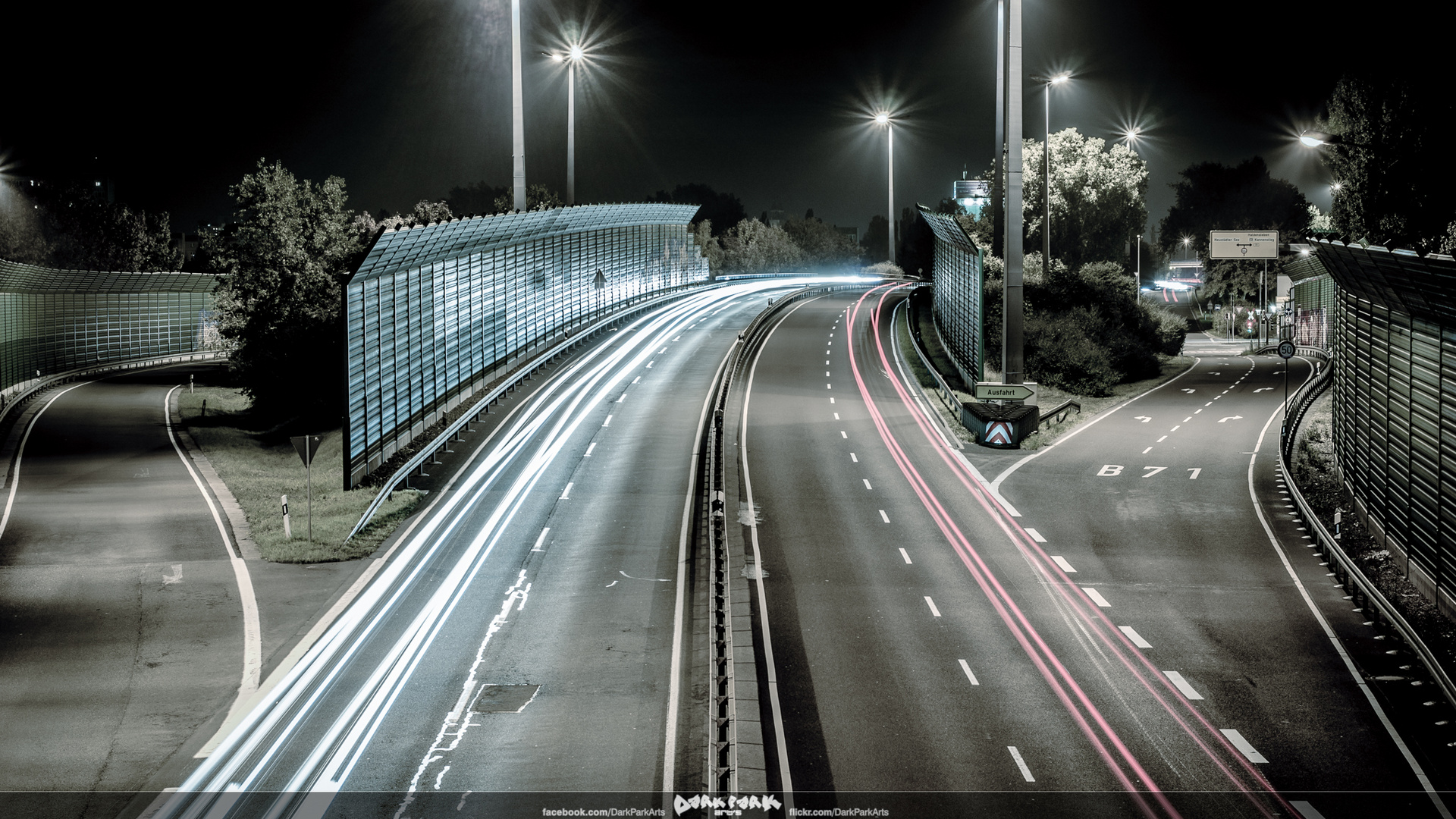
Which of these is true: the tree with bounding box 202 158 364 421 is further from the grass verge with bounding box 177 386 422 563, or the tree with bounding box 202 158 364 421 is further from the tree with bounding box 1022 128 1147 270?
the tree with bounding box 1022 128 1147 270

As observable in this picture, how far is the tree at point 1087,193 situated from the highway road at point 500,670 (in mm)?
68138

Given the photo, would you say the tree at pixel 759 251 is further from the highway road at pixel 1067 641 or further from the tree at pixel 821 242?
the highway road at pixel 1067 641

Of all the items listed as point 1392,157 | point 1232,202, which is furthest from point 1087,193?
point 1232,202

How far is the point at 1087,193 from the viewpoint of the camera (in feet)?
295

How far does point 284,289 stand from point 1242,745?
4613 cm

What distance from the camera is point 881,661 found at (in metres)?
15.8

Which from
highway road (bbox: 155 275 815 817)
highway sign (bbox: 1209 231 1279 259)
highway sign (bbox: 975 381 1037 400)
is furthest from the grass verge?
highway sign (bbox: 1209 231 1279 259)

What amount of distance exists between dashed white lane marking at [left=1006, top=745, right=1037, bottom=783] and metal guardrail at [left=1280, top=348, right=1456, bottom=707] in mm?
5766

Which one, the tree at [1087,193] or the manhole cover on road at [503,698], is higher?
the tree at [1087,193]

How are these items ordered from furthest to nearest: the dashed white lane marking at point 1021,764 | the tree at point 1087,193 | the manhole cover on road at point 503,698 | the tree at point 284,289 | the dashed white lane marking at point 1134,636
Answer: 1. the tree at point 1087,193
2. the tree at point 284,289
3. the dashed white lane marking at point 1134,636
4. the manhole cover on road at point 503,698
5. the dashed white lane marking at point 1021,764

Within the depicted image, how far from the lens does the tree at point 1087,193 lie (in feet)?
295

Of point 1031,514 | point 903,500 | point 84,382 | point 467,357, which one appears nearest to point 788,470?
point 903,500

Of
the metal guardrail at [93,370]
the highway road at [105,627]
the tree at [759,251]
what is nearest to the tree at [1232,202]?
the tree at [759,251]

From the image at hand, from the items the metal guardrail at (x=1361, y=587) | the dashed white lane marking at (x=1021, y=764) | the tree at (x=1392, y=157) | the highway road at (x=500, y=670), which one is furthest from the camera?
the tree at (x=1392, y=157)
